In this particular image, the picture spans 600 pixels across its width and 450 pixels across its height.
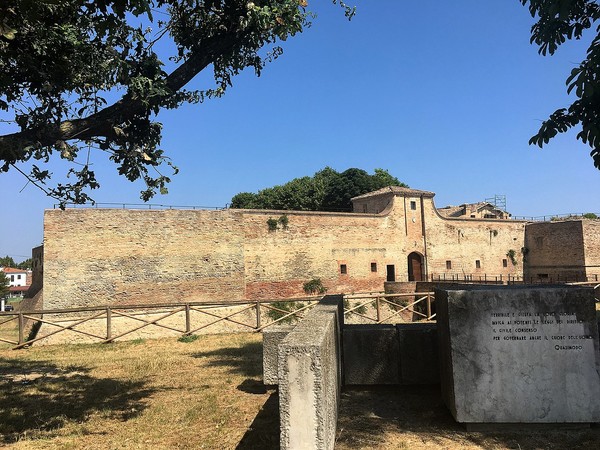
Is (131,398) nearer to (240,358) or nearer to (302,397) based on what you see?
(240,358)

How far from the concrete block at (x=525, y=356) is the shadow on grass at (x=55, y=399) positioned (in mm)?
4555

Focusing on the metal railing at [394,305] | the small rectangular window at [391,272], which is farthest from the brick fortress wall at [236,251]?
the metal railing at [394,305]

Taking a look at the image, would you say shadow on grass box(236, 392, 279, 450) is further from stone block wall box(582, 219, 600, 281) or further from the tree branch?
stone block wall box(582, 219, 600, 281)

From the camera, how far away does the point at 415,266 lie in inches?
1148

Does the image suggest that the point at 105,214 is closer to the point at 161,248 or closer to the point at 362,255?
the point at 161,248

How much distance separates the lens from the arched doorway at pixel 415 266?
29016mm

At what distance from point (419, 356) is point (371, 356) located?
732mm

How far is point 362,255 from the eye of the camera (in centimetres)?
2659

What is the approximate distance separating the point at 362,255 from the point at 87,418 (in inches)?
865

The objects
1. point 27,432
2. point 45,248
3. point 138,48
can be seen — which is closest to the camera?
point 27,432

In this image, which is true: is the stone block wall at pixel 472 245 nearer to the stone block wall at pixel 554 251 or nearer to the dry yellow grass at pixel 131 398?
the stone block wall at pixel 554 251

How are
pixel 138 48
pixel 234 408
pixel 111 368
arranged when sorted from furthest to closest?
pixel 111 368, pixel 138 48, pixel 234 408

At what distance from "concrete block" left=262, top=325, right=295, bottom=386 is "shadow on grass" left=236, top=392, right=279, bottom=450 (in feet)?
1.77

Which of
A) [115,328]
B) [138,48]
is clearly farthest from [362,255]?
[138,48]
